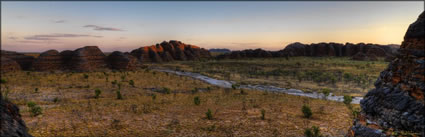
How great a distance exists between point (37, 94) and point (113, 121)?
457 inches

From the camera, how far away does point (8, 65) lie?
115ft

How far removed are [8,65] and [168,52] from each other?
5471cm

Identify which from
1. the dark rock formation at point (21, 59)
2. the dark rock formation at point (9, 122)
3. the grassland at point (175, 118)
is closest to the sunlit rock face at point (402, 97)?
the grassland at point (175, 118)

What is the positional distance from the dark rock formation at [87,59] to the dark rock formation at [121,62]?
147 centimetres

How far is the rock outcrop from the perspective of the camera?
77.4 meters

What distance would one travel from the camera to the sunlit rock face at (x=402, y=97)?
4.39 meters

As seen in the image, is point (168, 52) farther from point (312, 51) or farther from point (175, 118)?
point (175, 118)

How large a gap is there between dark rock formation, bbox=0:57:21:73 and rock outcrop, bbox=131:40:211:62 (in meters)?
38.4

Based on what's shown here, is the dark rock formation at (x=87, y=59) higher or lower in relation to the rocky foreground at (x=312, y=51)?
lower

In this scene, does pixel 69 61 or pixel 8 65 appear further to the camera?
pixel 69 61

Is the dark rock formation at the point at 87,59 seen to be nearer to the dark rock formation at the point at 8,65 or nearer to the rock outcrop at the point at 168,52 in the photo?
the dark rock formation at the point at 8,65

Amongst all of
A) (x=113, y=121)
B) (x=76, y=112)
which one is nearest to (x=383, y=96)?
(x=113, y=121)

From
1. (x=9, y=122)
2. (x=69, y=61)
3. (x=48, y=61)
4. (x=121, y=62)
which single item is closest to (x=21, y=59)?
(x=48, y=61)

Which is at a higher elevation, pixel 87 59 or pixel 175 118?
pixel 87 59
